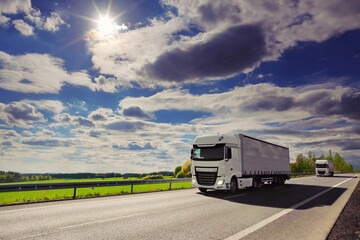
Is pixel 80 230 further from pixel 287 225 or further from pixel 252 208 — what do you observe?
pixel 252 208

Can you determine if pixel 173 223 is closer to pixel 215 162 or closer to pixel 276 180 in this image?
pixel 215 162

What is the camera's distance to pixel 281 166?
77.2 feet

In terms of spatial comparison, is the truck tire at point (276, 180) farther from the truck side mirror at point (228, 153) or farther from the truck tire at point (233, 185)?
the truck side mirror at point (228, 153)

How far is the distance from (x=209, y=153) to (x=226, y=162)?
1.13 m

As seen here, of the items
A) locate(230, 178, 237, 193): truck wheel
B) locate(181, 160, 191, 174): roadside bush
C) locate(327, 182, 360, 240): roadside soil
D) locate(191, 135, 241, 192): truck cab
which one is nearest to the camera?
locate(327, 182, 360, 240): roadside soil

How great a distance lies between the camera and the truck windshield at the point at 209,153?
14.0 meters

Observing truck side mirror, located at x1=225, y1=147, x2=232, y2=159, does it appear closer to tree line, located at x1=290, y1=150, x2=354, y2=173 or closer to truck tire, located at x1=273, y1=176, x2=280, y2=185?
truck tire, located at x1=273, y1=176, x2=280, y2=185

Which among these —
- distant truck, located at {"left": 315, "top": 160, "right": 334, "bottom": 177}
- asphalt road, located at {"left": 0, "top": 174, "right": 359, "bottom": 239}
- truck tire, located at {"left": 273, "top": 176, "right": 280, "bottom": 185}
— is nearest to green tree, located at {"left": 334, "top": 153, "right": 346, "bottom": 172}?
distant truck, located at {"left": 315, "top": 160, "right": 334, "bottom": 177}

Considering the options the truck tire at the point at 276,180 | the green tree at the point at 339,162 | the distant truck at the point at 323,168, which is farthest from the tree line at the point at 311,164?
the truck tire at the point at 276,180

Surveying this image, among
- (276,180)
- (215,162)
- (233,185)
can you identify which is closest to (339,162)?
(276,180)

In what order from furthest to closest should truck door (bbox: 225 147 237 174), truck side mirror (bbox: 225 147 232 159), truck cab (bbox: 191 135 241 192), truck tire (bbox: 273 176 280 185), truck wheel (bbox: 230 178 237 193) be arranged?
truck tire (bbox: 273 176 280 185) < truck wheel (bbox: 230 178 237 193) < truck side mirror (bbox: 225 147 232 159) < truck door (bbox: 225 147 237 174) < truck cab (bbox: 191 135 241 192)

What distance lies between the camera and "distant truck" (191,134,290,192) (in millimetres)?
13711

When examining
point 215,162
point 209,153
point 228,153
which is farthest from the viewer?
point 209,153

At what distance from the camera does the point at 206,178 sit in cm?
1395
